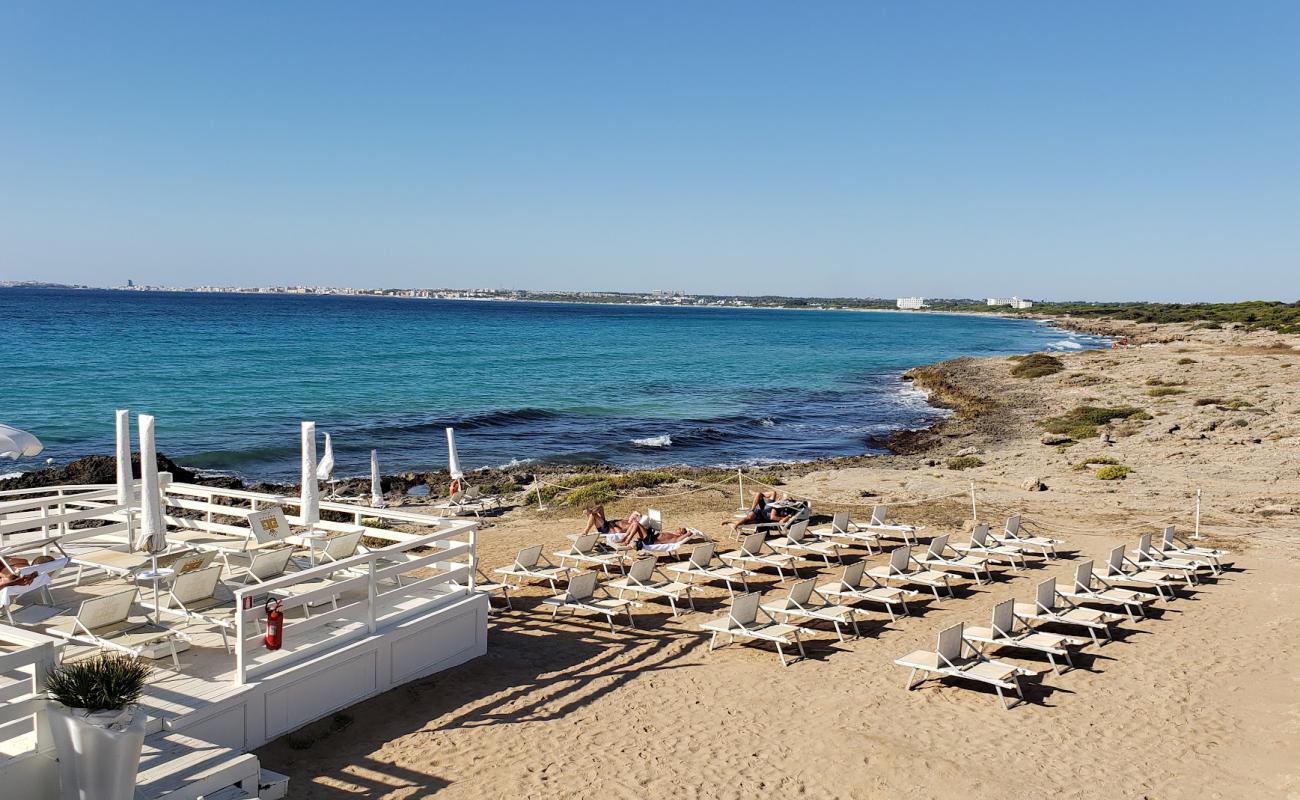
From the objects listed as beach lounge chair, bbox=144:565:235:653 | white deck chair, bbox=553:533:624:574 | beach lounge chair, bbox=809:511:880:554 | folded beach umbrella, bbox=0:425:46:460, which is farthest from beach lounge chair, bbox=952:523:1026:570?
folded beach umbrella, bbox=0:425:46:460

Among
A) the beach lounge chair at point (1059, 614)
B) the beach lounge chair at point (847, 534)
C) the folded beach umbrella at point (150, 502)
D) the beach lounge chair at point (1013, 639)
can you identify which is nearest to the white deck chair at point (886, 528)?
the beach lounge chair at point (847, 534)

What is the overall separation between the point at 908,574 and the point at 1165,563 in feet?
12.8

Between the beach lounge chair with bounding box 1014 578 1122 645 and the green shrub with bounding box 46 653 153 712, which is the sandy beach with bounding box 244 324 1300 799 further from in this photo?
the green shrub with bounding box 46 653 153 712

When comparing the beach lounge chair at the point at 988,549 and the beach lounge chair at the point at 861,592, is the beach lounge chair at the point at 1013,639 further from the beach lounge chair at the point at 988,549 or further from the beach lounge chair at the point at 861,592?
the beach lounge chair at the point at 988,549

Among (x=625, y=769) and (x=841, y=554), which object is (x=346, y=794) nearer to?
(x=625, y=769)

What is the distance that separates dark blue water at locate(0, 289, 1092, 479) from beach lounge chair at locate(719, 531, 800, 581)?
16.3 metres

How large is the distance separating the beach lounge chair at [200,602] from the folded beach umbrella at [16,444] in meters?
3.09

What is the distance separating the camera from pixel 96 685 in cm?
544

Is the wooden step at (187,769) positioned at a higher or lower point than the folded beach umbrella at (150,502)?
lower

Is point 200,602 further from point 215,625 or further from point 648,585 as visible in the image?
point 648,585

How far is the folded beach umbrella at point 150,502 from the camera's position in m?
9.82

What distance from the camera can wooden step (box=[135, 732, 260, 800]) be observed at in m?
6.10

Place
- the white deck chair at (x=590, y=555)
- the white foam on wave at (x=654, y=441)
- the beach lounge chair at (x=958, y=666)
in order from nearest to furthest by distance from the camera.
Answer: the beach lounge chair at (x=958, y=666) → the white deck chair at (x=590, y=555) → the white foam on wave at (x=654, y=441)

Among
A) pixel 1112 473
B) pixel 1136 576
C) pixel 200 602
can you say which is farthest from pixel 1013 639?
pixel 1112 473
